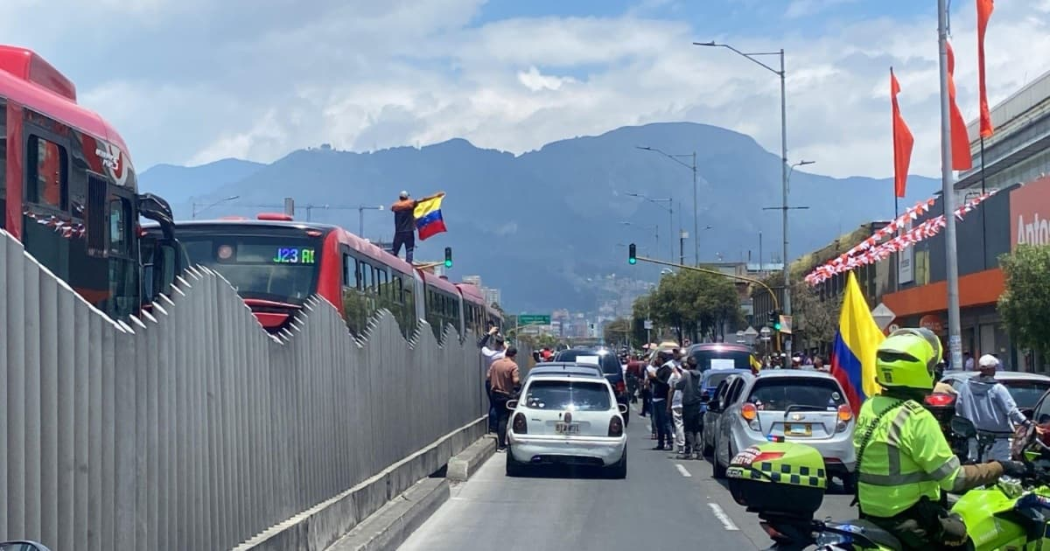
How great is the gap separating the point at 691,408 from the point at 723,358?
32.0 feet

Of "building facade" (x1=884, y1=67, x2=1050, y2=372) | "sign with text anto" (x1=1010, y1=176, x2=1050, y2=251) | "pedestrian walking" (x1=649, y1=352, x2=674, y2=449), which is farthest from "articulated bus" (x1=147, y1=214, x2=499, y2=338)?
"sign with text anto" (x1=1010, y1=176, x2=1050, y2=251)

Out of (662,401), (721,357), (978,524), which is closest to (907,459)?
(978,524)

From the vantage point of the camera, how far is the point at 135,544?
583 centimetres

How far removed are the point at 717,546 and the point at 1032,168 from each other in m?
34.2

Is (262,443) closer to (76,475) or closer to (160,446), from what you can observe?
(160,446)

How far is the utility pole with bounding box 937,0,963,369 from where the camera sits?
22.3 meters

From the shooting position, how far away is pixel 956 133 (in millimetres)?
24234

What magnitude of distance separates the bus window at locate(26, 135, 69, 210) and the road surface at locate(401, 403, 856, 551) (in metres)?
4.43

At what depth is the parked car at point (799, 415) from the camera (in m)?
15.9

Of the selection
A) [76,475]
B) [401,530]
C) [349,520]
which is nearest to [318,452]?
[349,520]

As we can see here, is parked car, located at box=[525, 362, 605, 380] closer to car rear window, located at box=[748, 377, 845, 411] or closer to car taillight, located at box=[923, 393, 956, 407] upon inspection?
car rear window, located at box=[748, 377, 845, 411]

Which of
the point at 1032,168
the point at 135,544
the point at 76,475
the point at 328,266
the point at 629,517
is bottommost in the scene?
the point at 629,517

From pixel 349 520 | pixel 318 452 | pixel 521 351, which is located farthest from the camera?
pixel 521 351

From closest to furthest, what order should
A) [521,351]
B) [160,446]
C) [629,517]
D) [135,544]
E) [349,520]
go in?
[135,544] → [160,446] → [349,520] → [629,517] → [521,351]
